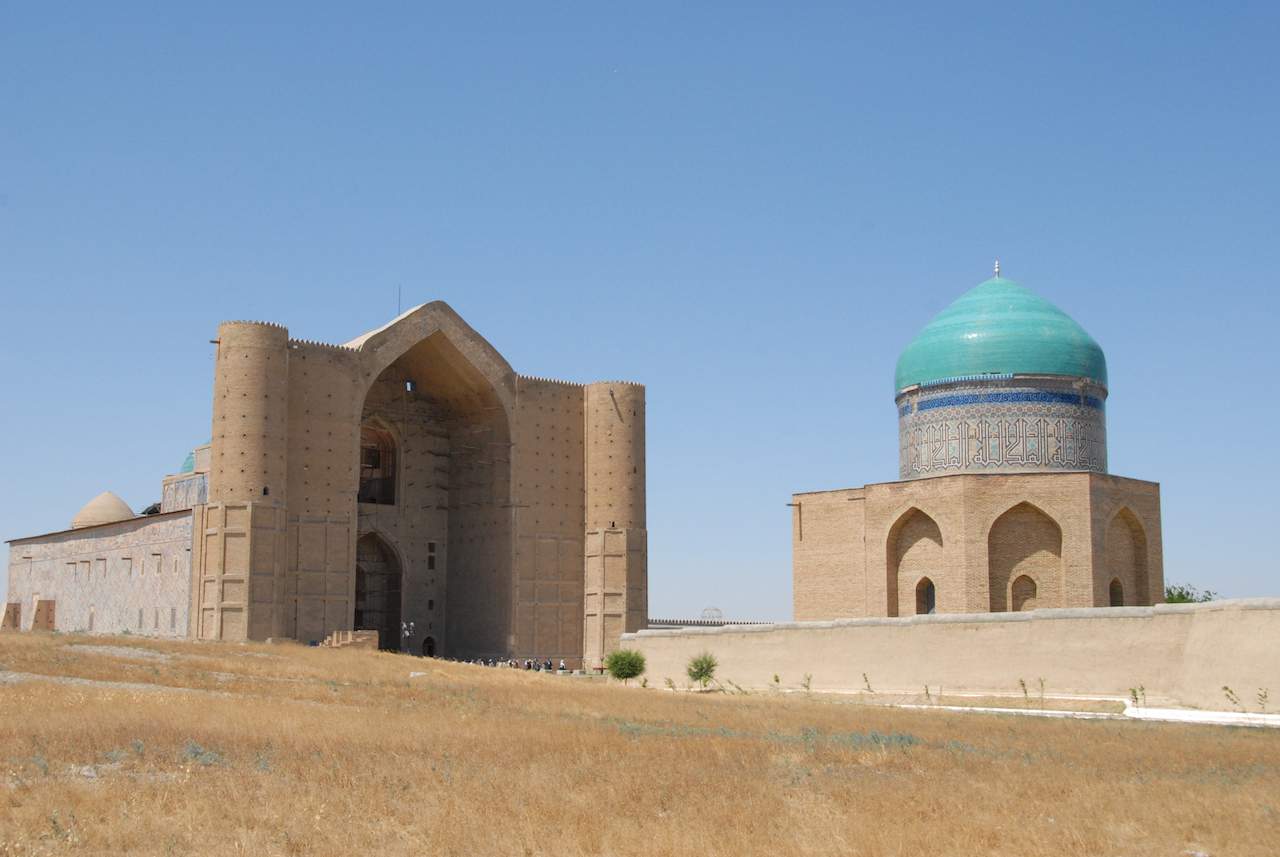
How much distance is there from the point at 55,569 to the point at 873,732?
3367cm

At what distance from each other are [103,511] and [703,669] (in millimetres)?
29268

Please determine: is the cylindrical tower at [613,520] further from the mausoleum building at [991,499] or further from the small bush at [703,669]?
the small bush at [703,669]

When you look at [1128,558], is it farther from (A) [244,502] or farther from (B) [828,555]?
(A) [244,502]

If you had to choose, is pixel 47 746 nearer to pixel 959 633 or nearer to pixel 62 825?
pixel 62 825

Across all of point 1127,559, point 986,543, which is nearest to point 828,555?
point 986,543

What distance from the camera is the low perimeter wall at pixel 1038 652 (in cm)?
1817

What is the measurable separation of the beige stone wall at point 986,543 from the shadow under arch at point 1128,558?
0.07 feet

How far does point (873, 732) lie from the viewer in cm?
1375

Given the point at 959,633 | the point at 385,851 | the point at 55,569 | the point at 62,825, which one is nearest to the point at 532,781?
the point at 385,851

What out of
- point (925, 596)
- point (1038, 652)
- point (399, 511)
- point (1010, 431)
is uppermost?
point (1010, 431)

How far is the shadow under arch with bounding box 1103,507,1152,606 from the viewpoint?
2947 centimetres

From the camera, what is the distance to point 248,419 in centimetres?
3178

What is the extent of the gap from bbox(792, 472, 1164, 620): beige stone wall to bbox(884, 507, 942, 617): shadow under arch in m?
0.02

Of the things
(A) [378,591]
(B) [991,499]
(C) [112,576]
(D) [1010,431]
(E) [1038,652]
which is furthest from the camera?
(A) [378,591]
